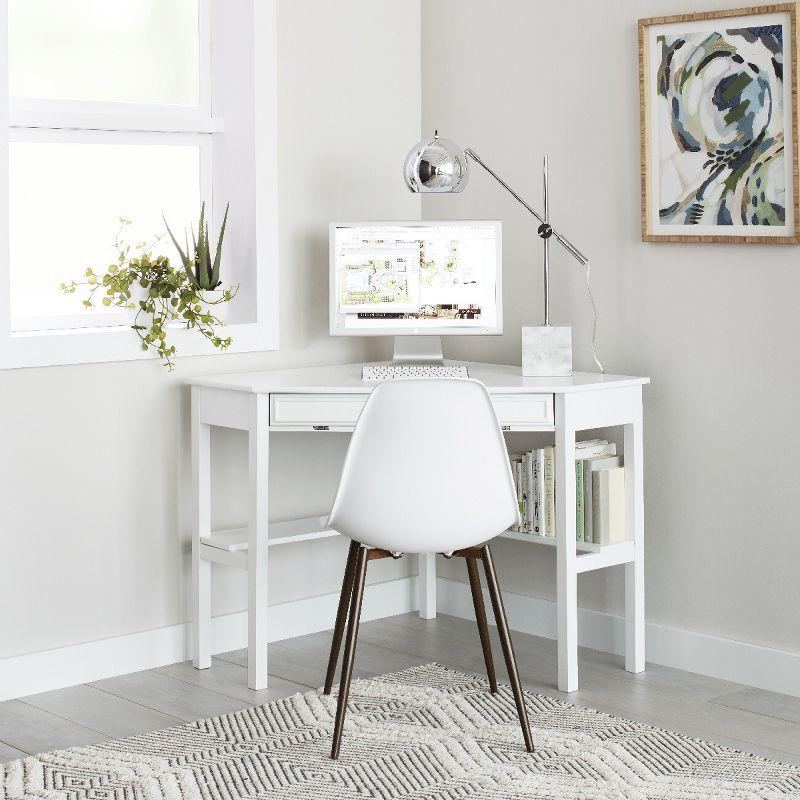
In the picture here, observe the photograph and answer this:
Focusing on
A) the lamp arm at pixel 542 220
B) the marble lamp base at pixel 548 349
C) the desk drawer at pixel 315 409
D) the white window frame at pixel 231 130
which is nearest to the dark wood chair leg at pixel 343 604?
the desk drawer at pixel 315 409

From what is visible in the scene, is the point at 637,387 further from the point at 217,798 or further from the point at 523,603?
the point at 217,798

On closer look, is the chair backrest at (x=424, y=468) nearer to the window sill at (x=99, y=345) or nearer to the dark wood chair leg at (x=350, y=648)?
the dark wood chair leg at (x=350, y=648)

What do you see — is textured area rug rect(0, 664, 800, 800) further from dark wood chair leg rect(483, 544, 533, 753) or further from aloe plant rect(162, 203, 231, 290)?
aloe plant rect(162, 203, 231, 290)

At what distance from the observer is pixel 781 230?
10.6 ft

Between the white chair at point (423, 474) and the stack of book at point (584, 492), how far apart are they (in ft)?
1.87

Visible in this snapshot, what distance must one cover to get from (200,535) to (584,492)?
3.43 ft

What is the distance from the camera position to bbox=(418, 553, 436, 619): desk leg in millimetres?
4039

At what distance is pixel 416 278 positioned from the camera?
12.0ft

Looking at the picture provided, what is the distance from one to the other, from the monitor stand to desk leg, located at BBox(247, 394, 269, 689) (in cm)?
57

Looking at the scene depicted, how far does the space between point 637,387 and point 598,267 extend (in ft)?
1.33

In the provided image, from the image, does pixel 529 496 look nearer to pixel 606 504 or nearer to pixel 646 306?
pixel 606 504

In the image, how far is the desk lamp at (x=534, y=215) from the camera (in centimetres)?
346

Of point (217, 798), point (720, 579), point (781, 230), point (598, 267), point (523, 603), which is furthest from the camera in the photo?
point (523, 603)

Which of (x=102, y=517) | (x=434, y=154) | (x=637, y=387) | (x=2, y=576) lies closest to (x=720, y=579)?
(x=637, y=387)
